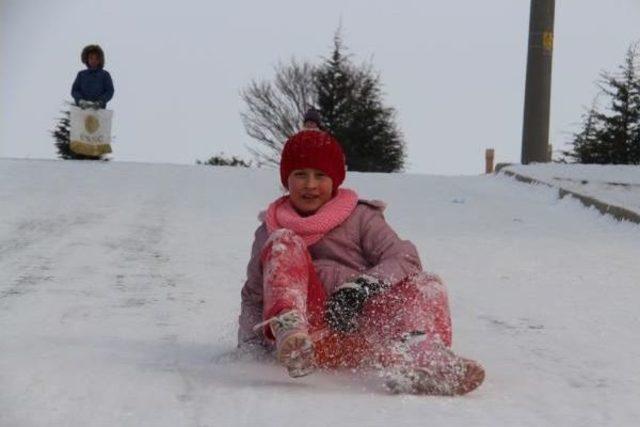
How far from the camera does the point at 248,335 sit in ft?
13.0

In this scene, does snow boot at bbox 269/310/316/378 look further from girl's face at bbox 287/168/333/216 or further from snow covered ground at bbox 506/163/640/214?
snow covered ground at bbox 506/163/640/214

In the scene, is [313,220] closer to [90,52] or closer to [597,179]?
[597,179]

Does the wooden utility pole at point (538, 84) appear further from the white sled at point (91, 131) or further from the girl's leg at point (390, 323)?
the girl's leg at point (390, 323)

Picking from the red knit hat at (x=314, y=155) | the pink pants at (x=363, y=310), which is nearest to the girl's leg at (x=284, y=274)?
the pink pants at (x=363, y=310)

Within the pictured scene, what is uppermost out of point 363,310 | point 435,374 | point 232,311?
point 363,310

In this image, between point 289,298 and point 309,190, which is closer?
point 289,298

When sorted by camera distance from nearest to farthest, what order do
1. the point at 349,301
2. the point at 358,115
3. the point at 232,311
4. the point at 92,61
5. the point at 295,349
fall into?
the point at 295,349
the point at 349,301
the point at 232,311
the point at 92,61
the point at 358,115

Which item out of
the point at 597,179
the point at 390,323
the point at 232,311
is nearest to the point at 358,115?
the point at 597,179

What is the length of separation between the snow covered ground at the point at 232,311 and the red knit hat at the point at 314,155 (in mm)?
655

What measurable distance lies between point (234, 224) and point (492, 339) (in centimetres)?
384

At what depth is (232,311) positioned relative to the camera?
5160mm

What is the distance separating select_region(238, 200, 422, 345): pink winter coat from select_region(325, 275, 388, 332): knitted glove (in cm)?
7

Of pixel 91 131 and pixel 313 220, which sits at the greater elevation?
pixel 91 131

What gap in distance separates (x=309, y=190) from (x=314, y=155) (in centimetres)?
12
